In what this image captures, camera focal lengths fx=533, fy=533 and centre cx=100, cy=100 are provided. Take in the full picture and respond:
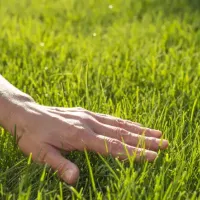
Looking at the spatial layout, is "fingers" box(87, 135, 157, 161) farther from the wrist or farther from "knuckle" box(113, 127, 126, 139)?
the wrist

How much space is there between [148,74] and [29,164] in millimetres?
1108

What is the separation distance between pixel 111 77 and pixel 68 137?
2.86 ft

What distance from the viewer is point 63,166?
1.71 meters

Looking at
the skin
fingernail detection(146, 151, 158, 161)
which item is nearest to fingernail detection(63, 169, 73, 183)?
the skin

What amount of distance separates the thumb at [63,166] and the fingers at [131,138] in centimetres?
20

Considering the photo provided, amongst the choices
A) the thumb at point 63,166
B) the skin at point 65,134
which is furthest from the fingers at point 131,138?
the thumb at point 63,166

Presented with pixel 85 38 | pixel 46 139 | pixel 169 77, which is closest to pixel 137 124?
pixel 46 139

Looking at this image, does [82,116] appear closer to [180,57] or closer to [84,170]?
[84,170]

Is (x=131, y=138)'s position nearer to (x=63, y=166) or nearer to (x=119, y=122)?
(x=119, y=122)

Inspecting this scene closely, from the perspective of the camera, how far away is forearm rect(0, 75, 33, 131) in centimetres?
185

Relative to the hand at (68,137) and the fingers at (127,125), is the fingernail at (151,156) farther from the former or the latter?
the fingers at (127,125)

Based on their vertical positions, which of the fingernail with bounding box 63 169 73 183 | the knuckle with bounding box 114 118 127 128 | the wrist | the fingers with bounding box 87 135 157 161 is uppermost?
the wrist

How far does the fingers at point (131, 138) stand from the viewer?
1.80 metres

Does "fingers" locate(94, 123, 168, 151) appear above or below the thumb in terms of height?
above
